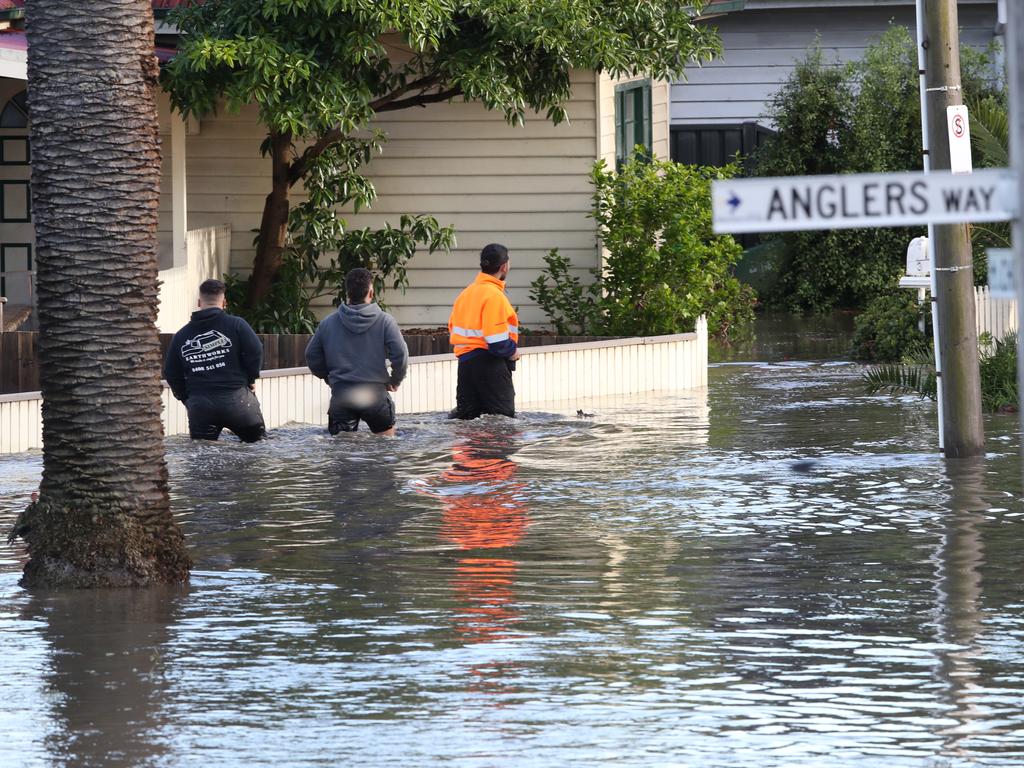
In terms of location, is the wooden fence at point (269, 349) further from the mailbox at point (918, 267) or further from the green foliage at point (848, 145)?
the green foliage at point (848, 145)

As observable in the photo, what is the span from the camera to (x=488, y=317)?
46.5 feet

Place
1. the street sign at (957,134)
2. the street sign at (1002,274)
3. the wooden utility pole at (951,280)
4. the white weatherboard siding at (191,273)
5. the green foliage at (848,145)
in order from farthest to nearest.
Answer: the green foliage at (848,145)
the white weatherboard siding at (191,273)
the wooden utility pole at (951,280)
the street sign at (957,134)
the street sign at (1002,274)

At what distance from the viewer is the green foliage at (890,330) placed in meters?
19.6

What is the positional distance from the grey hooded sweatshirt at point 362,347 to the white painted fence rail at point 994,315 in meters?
6.82

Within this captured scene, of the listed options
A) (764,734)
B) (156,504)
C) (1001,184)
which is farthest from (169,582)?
(1001,184)

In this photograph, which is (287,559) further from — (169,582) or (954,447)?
(954,447)

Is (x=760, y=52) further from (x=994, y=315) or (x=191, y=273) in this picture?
(x=191, y=273)

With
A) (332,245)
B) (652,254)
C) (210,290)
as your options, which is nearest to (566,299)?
(652,254)

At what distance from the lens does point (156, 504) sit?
8.86 meters

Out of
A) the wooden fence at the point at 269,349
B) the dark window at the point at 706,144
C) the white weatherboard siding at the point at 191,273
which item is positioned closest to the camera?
the wooden fence at the point at 269,349

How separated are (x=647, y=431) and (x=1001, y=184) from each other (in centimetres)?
1063

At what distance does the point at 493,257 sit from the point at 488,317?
487mm

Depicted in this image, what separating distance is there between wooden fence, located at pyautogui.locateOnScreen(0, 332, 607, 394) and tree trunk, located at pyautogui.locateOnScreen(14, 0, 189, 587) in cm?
654

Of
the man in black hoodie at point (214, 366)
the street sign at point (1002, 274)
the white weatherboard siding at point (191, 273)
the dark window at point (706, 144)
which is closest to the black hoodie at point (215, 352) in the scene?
the man in black hoodie at point (214, 366)
